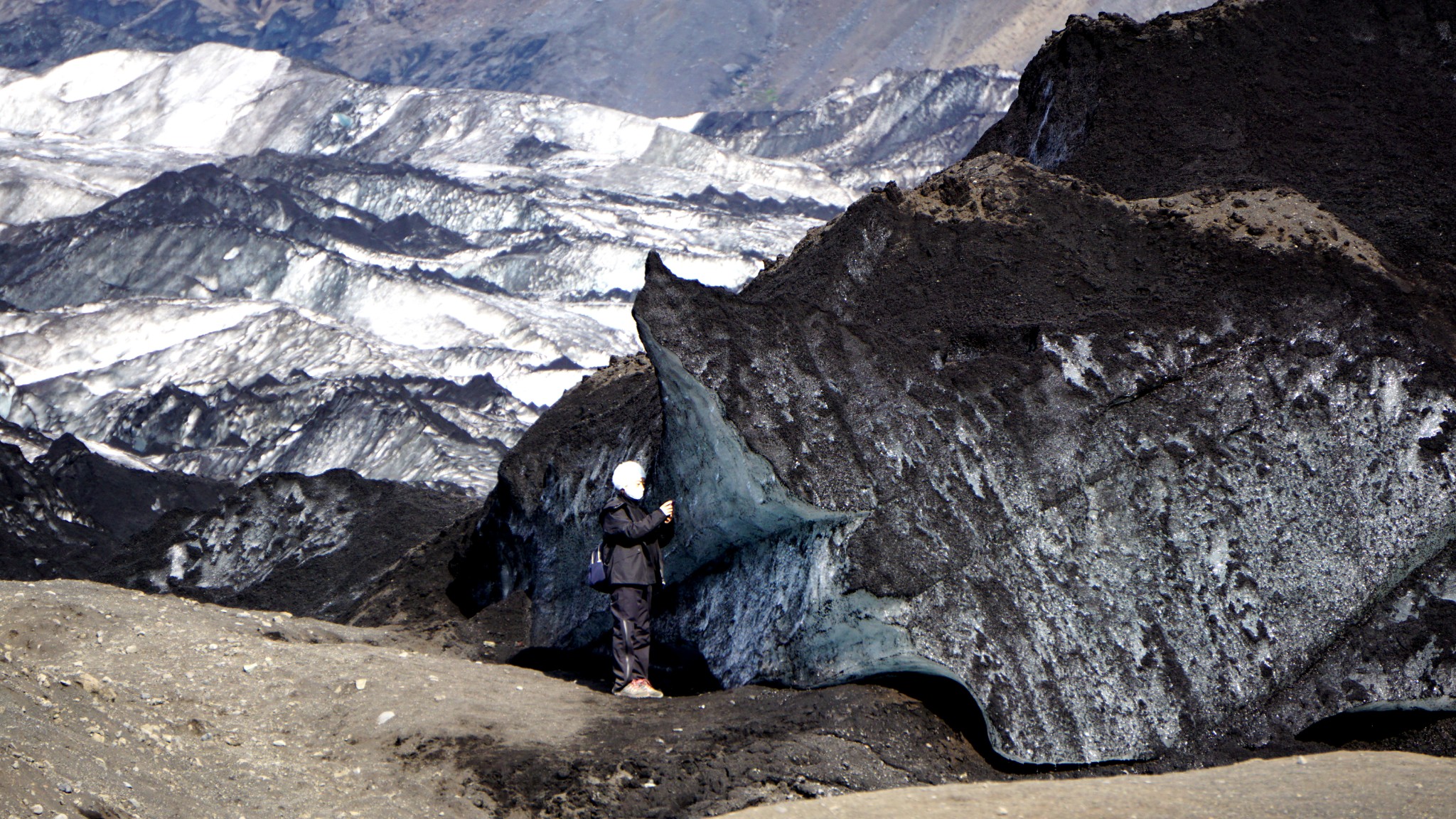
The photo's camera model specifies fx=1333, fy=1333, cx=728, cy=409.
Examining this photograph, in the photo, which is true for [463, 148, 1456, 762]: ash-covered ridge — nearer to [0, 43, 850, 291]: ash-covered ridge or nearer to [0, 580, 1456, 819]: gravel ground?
[0, 580, 1456, 819]: gravel ground

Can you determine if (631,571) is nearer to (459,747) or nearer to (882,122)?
(459,747)

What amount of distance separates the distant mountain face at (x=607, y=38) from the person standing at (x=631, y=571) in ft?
163

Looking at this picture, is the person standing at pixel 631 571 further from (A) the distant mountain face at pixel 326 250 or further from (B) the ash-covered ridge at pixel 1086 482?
(A) the distant mountain face at pixel 326 250

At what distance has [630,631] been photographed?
5.53 m

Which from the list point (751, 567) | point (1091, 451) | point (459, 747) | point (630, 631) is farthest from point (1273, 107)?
point (459, 747)

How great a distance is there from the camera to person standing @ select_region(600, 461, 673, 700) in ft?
18.1

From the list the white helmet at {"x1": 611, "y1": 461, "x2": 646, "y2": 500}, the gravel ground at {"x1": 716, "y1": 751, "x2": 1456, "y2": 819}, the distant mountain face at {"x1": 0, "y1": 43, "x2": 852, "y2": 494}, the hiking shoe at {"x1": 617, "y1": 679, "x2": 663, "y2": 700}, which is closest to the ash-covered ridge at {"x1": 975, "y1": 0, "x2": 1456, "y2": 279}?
the gravel ground at {"x1": 716, "y1": 751, "x2": 1456, "y2": 819}

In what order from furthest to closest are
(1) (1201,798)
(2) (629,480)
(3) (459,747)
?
(2) (629,480) < (3) (459,747) < (1) (1201,798)

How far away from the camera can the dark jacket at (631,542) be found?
5.49m

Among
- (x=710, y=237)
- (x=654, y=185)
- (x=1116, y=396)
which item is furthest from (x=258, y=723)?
(x=654, y=185)

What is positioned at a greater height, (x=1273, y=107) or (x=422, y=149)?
(x=422, y=149)

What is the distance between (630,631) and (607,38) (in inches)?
2565

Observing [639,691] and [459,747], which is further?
[639,691]

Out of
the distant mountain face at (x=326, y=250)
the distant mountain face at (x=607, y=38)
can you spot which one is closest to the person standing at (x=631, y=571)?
the distant mountain face at (x=326, y=250)
